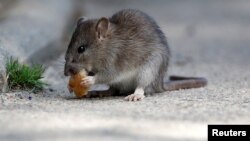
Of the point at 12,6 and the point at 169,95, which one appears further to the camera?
the point at 12,6

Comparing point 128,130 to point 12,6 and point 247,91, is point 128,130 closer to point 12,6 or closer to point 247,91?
point 247,91

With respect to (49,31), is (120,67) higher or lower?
lower

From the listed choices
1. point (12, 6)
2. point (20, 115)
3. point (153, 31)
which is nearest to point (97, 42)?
point (153, 31)

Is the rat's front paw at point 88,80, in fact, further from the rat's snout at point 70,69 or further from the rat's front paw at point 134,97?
the rat's front paw at point 134,97

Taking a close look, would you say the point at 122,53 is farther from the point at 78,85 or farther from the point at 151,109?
the point at 151,109

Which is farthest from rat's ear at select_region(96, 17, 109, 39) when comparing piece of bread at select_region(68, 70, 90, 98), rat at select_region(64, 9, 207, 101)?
piece of bread at select_region(68, 70, 90, 98)

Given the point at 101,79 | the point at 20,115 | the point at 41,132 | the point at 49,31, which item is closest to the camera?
the point at 41,132

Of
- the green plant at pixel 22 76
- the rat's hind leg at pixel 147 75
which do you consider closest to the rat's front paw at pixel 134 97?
the rat's hind leg at pixel 147 75
